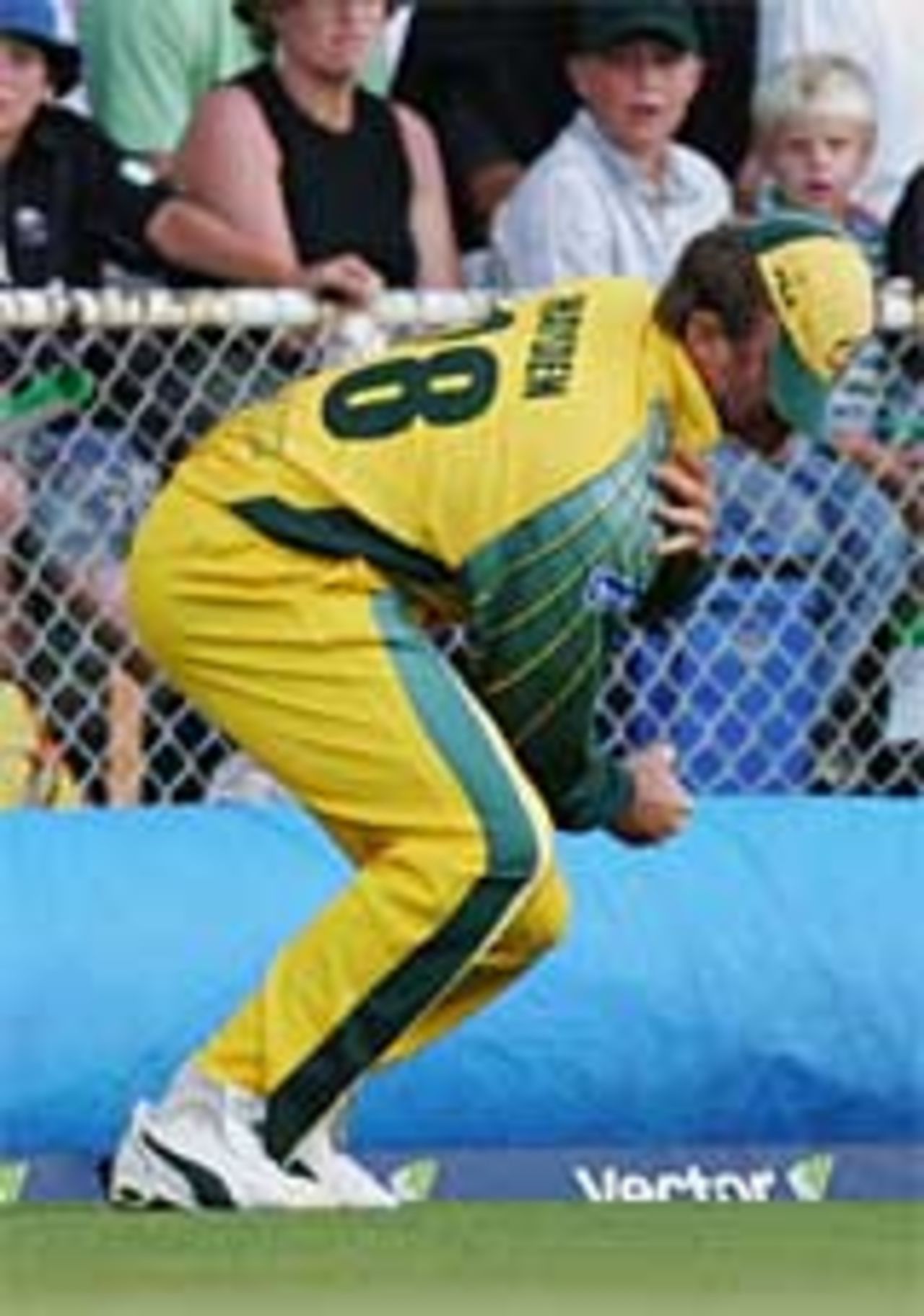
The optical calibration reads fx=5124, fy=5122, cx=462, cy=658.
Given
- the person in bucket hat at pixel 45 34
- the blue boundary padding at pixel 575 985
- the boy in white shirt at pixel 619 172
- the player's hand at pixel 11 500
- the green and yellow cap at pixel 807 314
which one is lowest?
the blue boundary padding at pixel 575 985

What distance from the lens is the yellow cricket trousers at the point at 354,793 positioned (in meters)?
7.82

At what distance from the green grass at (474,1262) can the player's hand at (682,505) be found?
103cm

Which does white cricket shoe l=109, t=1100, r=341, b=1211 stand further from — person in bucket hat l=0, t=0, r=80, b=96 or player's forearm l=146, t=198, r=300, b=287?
person in bucket hat l=0, t=0, r=80, b=96

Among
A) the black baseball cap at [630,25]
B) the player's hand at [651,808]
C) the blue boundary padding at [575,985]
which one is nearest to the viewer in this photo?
the player's hand at [651,808]

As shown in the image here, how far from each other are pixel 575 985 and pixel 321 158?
6.44 feet

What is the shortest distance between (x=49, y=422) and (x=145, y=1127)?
87.6 inches

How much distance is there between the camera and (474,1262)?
6785mm

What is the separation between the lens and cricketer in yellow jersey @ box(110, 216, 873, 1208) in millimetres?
7805

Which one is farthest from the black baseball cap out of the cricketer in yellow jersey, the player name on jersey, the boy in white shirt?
the player name on jersey

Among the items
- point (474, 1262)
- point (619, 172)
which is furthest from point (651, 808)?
point (619, 172)

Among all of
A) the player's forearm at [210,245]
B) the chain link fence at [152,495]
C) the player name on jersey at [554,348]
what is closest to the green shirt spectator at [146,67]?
the player's forearm at [210,245]

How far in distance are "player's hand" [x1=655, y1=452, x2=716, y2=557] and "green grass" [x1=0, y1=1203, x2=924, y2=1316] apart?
3.38ft

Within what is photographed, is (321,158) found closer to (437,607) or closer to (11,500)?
(11,500)

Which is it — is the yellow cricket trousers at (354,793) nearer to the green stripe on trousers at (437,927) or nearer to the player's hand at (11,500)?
the green stripe on trousers at (437,927)
